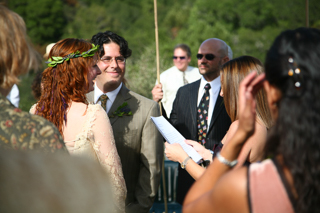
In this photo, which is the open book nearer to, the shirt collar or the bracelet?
the shirt collar

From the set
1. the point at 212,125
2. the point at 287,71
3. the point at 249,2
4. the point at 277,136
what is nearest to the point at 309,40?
the point at 287,71

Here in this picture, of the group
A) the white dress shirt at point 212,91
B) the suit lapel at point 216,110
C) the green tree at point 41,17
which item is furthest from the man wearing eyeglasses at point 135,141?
the green tree at point 41,17

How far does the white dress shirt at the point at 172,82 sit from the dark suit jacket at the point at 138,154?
4.67 m

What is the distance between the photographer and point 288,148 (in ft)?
4.33

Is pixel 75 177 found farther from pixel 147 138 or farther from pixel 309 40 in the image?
pixel 147 138

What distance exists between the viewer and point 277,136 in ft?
4.57

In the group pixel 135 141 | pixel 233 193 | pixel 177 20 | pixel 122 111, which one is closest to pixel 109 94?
pixel 122 111

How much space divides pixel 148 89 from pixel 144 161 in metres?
9.09

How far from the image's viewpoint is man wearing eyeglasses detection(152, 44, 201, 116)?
8.18m

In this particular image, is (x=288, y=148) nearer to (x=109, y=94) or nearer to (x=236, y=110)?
(x=236, y=110)

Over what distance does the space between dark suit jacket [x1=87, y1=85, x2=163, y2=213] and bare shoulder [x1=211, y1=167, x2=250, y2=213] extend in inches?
79.0

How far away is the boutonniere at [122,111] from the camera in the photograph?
11.1 ft

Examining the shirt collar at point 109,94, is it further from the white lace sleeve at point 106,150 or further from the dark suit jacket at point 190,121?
the white lace sleeve at point 106,150

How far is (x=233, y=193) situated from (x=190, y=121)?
296 centimetres
